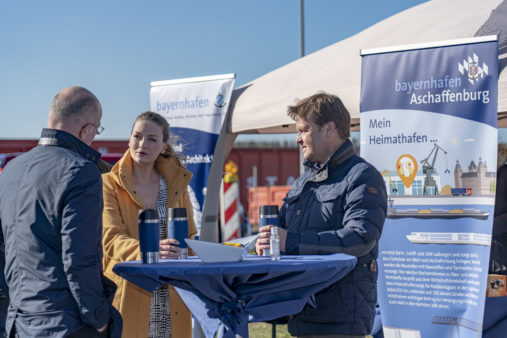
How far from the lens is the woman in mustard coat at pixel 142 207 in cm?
297

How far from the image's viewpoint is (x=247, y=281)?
88.4 inches

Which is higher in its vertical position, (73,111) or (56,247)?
(73,111)

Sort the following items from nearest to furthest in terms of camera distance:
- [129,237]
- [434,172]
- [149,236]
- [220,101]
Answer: [149,236] < [129,237] < [434,172] < [220,101]

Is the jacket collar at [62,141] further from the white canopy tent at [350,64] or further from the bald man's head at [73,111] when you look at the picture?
the white canopy tent at [350,64]

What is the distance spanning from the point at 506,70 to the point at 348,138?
195cm

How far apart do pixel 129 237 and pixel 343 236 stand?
112cm

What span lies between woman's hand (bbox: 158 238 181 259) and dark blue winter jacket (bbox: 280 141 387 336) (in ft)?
1.56

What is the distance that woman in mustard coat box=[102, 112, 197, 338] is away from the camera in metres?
2.97

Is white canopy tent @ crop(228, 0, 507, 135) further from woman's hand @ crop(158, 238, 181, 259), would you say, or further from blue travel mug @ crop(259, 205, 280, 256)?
woman's hand @ crop(158, 238, 181, 259)

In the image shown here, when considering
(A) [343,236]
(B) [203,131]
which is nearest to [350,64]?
(B) [203,131]

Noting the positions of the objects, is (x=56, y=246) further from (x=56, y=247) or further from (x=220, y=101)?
(x=220, y=101)

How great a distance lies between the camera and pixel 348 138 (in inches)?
109

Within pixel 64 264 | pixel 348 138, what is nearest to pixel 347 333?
pixel 348 138

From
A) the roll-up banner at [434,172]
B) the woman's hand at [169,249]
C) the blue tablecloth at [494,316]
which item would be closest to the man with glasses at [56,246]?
the woman's hand at [169,249]
